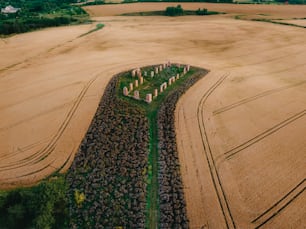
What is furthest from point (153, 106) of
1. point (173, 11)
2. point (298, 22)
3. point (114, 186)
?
point (173, 11)

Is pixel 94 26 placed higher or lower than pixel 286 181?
higher

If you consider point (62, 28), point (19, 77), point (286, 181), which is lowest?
point (286, 181)

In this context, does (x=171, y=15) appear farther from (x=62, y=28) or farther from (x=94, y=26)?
(x=62, y=28)

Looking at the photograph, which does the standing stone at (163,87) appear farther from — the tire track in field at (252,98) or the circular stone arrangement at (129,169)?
the tire track in field at (252,98)

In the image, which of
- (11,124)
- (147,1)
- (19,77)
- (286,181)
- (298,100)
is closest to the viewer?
(286,181)

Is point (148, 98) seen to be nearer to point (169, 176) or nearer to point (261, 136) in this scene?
point (169, 176)

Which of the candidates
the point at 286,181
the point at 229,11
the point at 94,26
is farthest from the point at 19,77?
the point at 229,11
